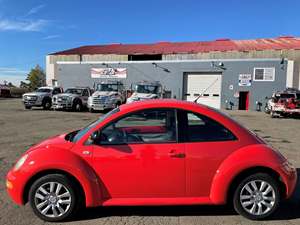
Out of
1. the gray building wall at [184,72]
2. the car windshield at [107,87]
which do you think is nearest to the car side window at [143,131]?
the car windshield at [107,87]

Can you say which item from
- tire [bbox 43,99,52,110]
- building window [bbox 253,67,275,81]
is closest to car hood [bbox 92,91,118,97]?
tire [bbox 43,99,52,110]

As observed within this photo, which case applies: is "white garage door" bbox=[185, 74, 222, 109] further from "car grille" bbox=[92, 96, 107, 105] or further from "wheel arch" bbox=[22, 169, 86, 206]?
"wheel arch" bbox=[22, 169, 86, 206]

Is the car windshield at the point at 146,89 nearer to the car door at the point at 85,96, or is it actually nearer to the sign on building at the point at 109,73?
the car door at the point at 85,96

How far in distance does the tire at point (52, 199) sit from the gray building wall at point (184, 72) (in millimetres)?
29320

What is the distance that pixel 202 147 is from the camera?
13.9 feet

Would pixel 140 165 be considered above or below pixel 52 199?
above

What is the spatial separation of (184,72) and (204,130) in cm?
2988

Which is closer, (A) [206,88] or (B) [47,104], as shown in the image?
(B) [47,104]

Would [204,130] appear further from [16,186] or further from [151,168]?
[16,186]

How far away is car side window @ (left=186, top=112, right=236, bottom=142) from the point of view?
14.1ft

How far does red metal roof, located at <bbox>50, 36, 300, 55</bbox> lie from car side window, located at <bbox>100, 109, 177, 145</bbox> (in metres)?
32.9

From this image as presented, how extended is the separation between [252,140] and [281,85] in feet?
93.3

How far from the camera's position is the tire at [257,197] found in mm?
4266

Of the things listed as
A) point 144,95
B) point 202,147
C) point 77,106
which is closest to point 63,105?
point 77,106
